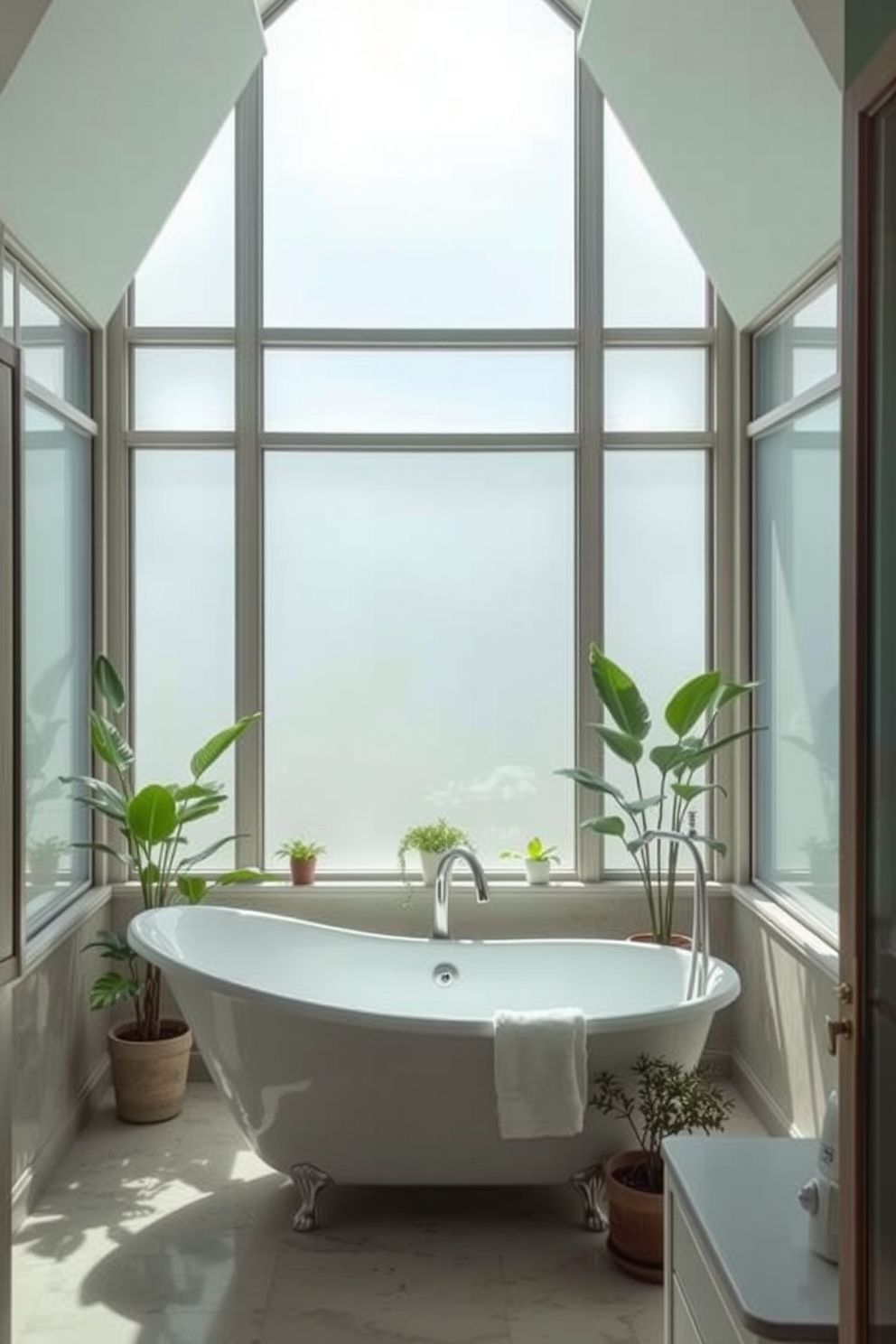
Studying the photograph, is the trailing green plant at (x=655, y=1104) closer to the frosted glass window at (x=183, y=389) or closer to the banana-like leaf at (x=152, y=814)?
the banana-like leaf at (x=152, y=814)

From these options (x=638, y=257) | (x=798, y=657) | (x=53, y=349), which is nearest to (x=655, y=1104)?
(x=798, y=657)

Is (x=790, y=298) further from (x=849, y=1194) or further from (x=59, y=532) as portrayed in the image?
(x=849, y=1194)

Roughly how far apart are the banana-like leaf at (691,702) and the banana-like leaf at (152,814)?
5.24 feet

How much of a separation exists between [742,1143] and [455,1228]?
52.5 inches

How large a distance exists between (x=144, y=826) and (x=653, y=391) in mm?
2383

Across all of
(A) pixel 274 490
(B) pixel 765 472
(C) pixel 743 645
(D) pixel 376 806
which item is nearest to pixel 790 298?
(B) pixel 765 472

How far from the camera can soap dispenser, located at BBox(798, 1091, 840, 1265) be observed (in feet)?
→ 5.57

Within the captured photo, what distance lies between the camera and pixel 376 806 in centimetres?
448

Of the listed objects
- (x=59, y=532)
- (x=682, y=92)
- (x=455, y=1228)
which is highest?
(x=682, y=92)

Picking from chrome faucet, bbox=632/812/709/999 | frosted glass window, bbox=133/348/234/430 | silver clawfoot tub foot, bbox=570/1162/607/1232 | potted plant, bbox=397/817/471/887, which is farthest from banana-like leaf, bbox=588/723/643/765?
frosted glass window, bbox=133/348/234/430

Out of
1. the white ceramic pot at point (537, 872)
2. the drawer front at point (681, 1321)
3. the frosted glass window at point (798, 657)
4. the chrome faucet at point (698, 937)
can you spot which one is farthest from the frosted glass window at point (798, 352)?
the drawer front at point (681, 1321)

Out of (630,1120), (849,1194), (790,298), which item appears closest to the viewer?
(849,1194)

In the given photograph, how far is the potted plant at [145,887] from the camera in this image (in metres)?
3.79

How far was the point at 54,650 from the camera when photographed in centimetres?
385
